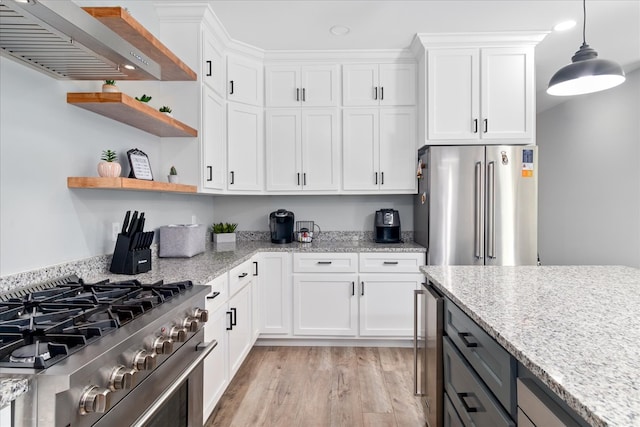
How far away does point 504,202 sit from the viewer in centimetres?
290

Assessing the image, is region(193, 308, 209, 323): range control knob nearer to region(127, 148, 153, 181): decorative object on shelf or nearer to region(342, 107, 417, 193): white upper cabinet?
region(127, 148, 153, 181): decorative object on shelf

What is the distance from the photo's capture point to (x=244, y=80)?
3195 millimetres

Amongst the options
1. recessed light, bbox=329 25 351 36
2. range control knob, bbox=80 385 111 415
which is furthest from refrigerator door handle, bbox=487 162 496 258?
range control knob, bbox=80 385 111 415

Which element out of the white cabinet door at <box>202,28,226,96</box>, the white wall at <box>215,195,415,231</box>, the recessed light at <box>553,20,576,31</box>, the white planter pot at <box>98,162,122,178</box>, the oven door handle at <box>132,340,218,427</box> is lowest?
the oven door handle at <box>132,340,218,427</box>

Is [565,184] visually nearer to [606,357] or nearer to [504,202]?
[504,202]

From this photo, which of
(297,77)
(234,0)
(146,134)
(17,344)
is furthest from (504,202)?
(17,344)

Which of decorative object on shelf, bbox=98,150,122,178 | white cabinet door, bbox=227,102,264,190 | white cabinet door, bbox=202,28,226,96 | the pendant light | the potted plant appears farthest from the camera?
the potted plant

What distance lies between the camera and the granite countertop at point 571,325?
0.65 metres

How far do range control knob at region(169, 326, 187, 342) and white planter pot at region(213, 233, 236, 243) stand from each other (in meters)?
2.06

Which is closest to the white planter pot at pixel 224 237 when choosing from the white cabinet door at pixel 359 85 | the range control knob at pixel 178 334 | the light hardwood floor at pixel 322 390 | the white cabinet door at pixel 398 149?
the light hardwood floor at pixel 322 390

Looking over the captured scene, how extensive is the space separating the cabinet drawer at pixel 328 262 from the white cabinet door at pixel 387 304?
15cm

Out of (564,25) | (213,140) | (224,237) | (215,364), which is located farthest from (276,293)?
(564,25)

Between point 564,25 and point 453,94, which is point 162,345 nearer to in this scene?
point 453,94

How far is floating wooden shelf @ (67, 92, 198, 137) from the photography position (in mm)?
1675
